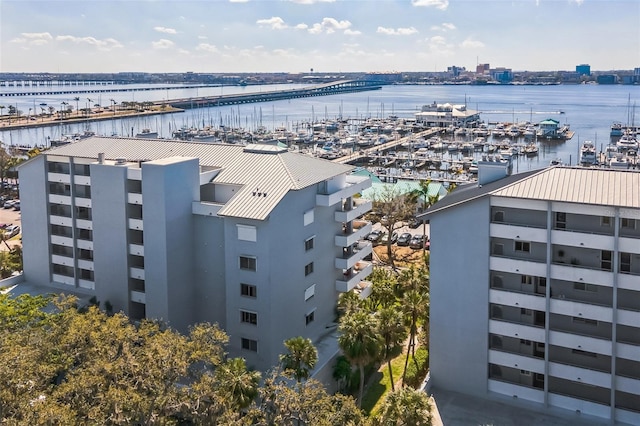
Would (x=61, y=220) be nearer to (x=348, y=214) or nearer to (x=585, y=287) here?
(x=348, y=214)

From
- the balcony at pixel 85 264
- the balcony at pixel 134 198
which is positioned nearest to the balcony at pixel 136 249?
the balcony at pixel 134 198

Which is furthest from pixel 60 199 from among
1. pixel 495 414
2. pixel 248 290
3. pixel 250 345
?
pixel 495 414

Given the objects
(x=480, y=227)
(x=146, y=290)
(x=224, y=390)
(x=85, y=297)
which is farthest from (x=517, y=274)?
(x=85, y=297)

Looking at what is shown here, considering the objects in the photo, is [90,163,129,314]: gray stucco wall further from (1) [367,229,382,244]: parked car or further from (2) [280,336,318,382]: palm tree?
(1) [367,229,382,244]: parked car

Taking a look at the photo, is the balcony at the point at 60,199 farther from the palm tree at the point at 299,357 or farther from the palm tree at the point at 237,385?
the palm tree at the point at 299,357

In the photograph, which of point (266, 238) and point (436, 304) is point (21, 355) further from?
point (436, 304)

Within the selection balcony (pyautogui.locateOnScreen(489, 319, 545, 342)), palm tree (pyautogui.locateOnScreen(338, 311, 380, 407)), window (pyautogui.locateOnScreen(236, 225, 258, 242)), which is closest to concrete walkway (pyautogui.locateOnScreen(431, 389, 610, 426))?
balcony (pyautogui.locateOnScreen(489, 319, 545, 342))
